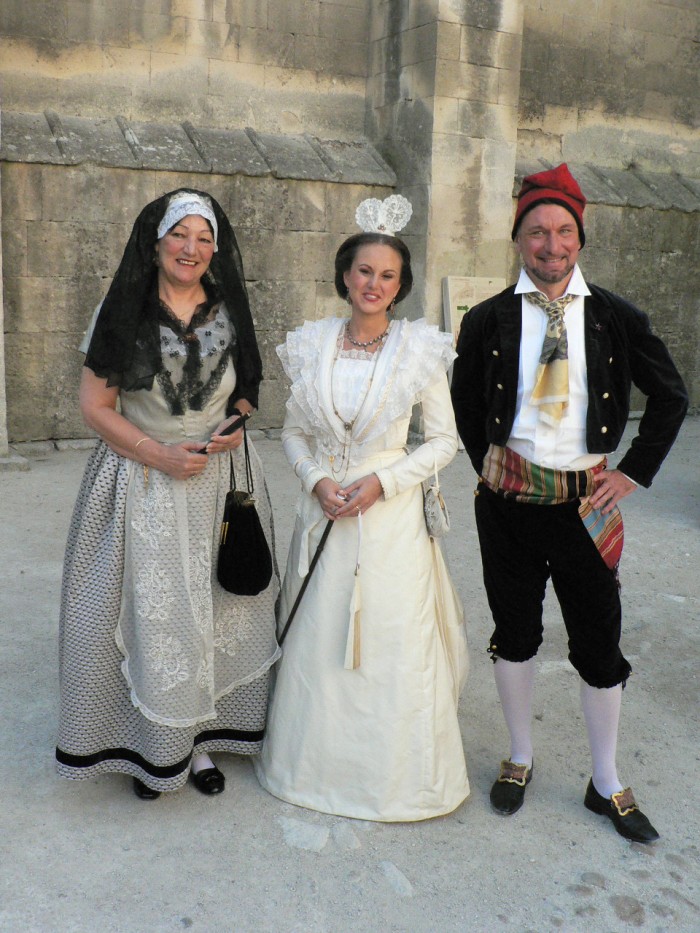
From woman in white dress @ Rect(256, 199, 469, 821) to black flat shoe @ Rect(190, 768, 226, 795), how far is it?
14 centimetres

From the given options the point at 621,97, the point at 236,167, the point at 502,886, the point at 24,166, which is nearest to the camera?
the point at 502,886

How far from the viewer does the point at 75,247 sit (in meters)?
7.32

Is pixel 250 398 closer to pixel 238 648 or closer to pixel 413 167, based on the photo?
pixel 238 648

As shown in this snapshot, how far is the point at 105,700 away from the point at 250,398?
40.0 inches

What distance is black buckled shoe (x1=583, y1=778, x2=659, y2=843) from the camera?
2.75 metres

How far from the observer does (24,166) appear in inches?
276

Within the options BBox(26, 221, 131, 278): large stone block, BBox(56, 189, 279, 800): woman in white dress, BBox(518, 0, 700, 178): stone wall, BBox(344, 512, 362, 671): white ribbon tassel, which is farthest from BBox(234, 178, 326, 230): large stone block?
BBox(344, 512, 362, 671): white ribbon tassel

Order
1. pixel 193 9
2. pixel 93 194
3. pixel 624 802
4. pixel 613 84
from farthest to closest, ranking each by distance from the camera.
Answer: pixel 613 84
pixel 193 9
pixel 93 194
pixel 624 802

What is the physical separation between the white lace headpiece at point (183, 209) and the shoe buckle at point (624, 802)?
208 cm

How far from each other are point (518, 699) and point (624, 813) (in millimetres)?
443

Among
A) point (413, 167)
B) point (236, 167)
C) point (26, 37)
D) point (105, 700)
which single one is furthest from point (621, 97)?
point (105, 700)

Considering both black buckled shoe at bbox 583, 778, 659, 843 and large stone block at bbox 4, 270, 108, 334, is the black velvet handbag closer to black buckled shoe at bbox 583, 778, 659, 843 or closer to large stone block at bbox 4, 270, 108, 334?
black buckled shoe at bbox 583, 778, 659, 843

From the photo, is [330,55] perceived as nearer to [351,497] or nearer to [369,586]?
[351,497]

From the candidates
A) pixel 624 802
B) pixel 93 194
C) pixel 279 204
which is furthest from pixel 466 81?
pixel 624 802
